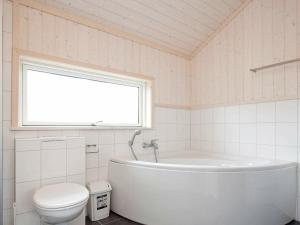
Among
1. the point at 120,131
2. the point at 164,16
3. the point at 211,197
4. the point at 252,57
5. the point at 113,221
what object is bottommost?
the point at 113,221

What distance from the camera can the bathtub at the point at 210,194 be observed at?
1751 mm

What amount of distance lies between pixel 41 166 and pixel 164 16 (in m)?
2.11

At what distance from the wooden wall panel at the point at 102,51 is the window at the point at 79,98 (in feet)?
0.54

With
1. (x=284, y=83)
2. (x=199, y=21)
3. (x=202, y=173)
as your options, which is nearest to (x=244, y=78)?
(x=284, y=83)

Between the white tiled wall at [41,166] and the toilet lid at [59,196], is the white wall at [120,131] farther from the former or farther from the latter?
the toilet lid at [59,196]

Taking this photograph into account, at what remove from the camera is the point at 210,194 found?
176 cm

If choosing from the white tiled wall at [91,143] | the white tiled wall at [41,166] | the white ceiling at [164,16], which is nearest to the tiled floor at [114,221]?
the white tiled wall at [41,166]

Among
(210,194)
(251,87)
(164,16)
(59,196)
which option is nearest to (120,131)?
(59,196)

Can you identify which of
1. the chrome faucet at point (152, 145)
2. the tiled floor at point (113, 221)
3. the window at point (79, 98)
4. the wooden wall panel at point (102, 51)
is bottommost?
the tiled floor at point (113, 221)

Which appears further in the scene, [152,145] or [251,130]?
[152,145]

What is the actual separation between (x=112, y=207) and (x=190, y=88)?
2.07 m

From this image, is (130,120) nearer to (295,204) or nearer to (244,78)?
(244,78)

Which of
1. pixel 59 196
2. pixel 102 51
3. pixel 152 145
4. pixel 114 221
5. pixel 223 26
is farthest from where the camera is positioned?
pixel 223 26

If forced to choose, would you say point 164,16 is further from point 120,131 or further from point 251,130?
point 251,130
